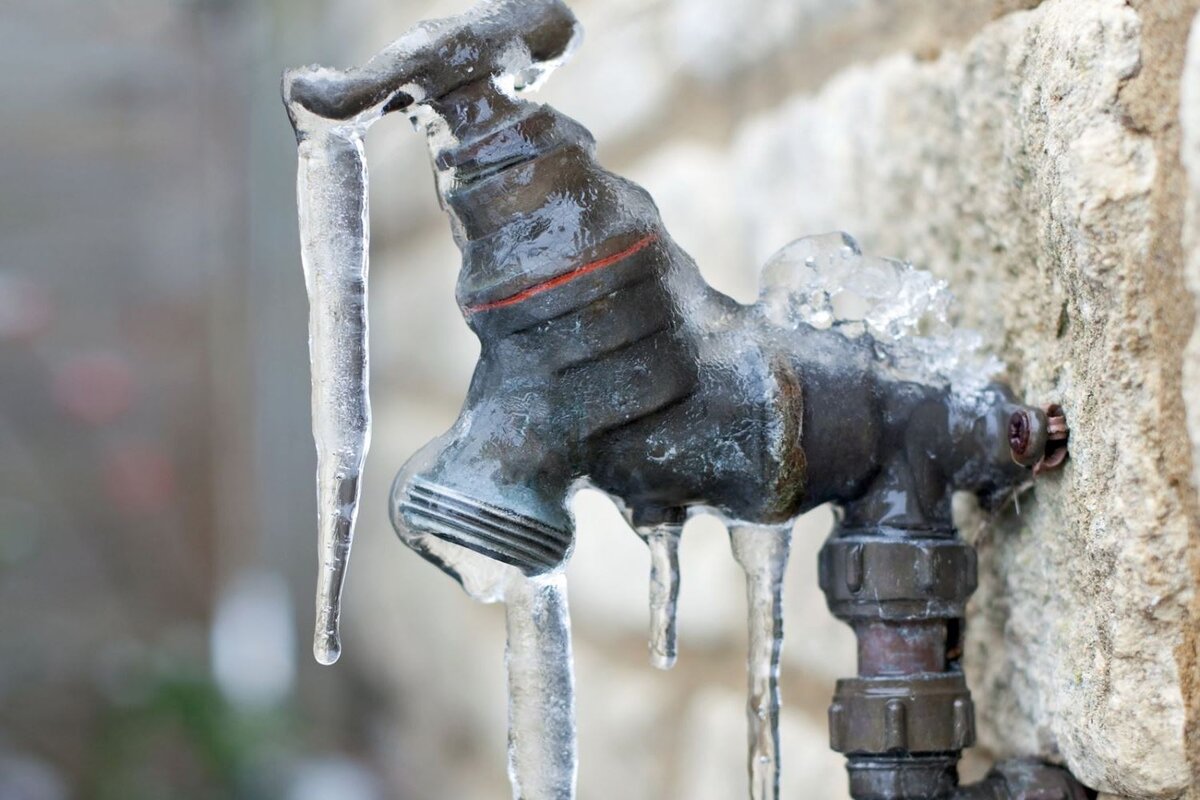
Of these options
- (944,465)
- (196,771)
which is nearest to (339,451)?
(944,465)

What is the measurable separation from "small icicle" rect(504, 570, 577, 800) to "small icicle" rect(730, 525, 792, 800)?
81 mm

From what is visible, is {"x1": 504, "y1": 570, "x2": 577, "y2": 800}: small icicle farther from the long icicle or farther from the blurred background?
the blurred background

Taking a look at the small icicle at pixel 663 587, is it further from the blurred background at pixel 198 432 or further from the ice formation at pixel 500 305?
the blurred background at pixel 198 432

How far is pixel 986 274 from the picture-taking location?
1.93 ft

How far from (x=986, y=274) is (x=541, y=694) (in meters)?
0.26

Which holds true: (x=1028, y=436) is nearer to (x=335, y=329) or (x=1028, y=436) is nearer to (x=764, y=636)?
A: (x=764, y=636)

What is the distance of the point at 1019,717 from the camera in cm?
59

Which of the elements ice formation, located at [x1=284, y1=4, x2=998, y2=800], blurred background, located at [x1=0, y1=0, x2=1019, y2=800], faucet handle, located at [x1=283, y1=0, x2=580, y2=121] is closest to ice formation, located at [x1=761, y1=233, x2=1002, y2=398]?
ice formation, located at [x1=284, y1=4, x2=998, y2=800]

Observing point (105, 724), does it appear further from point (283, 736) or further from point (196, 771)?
point (283, 736)

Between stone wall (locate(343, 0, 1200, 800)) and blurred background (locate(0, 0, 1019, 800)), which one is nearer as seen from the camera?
stone wall (locate(343, 0, 1200, 800))

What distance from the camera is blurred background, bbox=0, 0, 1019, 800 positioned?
1605 millimetres

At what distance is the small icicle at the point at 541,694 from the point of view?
53cm

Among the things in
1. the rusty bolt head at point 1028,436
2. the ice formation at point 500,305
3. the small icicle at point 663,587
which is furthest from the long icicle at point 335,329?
the rusty bolt head at point 1028,436

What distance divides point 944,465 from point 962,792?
0.43ft
